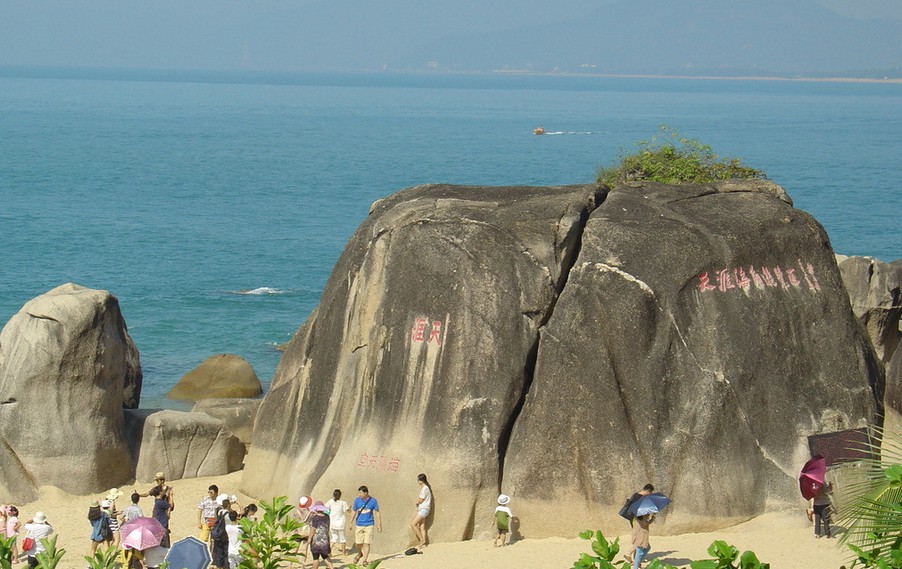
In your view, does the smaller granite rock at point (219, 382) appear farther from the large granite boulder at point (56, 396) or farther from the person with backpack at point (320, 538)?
the person with backpack at point (320, 538)

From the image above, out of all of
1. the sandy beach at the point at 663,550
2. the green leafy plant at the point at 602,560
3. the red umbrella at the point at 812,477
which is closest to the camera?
the green leafy plant at the point at 602,560

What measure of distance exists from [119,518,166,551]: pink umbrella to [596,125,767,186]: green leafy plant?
18877 mm

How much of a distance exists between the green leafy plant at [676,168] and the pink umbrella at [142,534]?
1888 centimetres

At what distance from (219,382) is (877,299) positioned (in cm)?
1617

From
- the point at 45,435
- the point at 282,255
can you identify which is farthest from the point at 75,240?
the point at 45,435

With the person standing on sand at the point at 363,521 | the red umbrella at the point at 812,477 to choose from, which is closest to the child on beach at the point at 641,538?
the red umbrella at the point at 812,477

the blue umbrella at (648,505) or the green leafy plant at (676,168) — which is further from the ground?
the green leafy plant at (676,168)

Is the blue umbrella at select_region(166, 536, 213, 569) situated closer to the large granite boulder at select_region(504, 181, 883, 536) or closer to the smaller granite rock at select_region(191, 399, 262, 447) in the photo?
the large granite boulder at select_region(504, 181, 883, 536)

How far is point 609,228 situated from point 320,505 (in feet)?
20.2

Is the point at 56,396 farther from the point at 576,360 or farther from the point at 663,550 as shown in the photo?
the point at 663,550

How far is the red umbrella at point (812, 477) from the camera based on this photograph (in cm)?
1916

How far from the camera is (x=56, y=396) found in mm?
23297

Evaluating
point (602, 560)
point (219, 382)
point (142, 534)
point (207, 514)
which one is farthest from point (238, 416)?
point (602, 560)

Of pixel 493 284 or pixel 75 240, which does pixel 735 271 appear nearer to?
pixel 493 284
